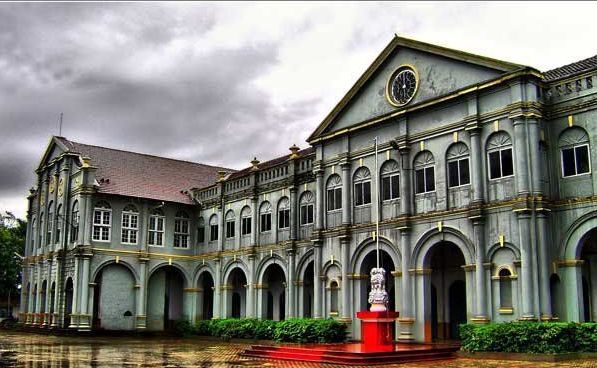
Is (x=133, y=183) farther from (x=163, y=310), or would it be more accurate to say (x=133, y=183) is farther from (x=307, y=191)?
(x=307, y=191)

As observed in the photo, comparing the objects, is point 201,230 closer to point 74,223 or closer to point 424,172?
point 74,223

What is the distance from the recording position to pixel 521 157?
24.2m

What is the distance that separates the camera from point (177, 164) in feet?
166

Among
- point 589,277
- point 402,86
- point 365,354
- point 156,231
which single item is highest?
point 402,86

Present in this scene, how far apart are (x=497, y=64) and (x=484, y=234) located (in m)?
6.39

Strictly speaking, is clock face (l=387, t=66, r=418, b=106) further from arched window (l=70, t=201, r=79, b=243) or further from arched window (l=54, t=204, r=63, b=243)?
arched window (l=54, t=204, r=63, b=243)

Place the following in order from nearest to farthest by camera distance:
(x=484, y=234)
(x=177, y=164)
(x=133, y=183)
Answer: (x=484, y=234), (x=133, y=183), (x=177, y=164)

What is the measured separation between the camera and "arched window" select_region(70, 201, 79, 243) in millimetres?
43125

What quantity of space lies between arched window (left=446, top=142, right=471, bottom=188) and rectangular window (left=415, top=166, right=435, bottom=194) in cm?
93

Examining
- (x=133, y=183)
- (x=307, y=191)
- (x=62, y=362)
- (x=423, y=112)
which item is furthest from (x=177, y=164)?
(x=62, y=362)

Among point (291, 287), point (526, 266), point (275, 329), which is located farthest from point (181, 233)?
point (526, 266)

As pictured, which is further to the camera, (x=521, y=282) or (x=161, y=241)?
(x=161, y=241)

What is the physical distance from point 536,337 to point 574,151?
6909mm

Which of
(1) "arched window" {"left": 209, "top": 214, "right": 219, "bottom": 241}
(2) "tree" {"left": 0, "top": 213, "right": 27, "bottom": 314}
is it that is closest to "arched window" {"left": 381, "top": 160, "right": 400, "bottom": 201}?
(1) "arched window" {"left": 209, "top": 214, "right": 219, "bottom": 241}
